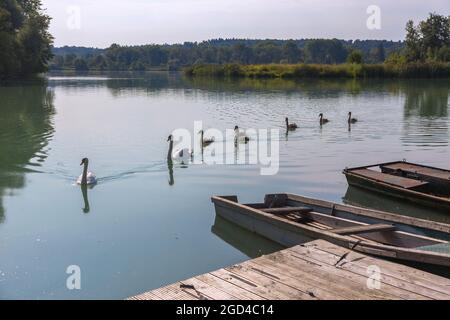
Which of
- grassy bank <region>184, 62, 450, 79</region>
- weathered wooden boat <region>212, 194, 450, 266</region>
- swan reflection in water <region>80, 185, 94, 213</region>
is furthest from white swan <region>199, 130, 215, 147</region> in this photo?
grassy bank <region>184, 62, 450, 79</region>

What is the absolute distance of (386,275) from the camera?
28.0 ft

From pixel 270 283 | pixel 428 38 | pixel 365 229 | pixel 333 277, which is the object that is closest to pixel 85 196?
pixel 365 229

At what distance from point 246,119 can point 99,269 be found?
24794mm

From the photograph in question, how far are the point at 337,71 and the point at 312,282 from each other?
8126cm

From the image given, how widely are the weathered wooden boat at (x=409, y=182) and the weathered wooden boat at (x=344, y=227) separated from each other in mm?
2875

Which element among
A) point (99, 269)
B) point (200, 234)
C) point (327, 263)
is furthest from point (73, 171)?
point (327, 263)

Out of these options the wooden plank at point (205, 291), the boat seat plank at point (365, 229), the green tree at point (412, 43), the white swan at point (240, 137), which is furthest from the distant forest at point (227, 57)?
the wooden plank at point (205, 291)

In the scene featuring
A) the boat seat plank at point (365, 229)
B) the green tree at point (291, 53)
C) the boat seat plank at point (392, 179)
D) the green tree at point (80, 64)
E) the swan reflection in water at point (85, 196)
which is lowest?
the swan reflection in water at point (85, 196)

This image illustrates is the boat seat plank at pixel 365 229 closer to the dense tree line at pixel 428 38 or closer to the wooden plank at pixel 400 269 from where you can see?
the wooden plank at pixel 400 269

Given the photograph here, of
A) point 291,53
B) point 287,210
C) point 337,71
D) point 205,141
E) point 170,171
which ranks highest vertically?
→ point 291,53

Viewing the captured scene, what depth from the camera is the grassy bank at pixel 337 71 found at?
3268 inches

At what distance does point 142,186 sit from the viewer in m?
17.5

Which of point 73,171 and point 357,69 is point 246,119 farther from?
point 357,69

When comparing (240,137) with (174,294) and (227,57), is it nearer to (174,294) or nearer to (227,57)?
(174,294)
